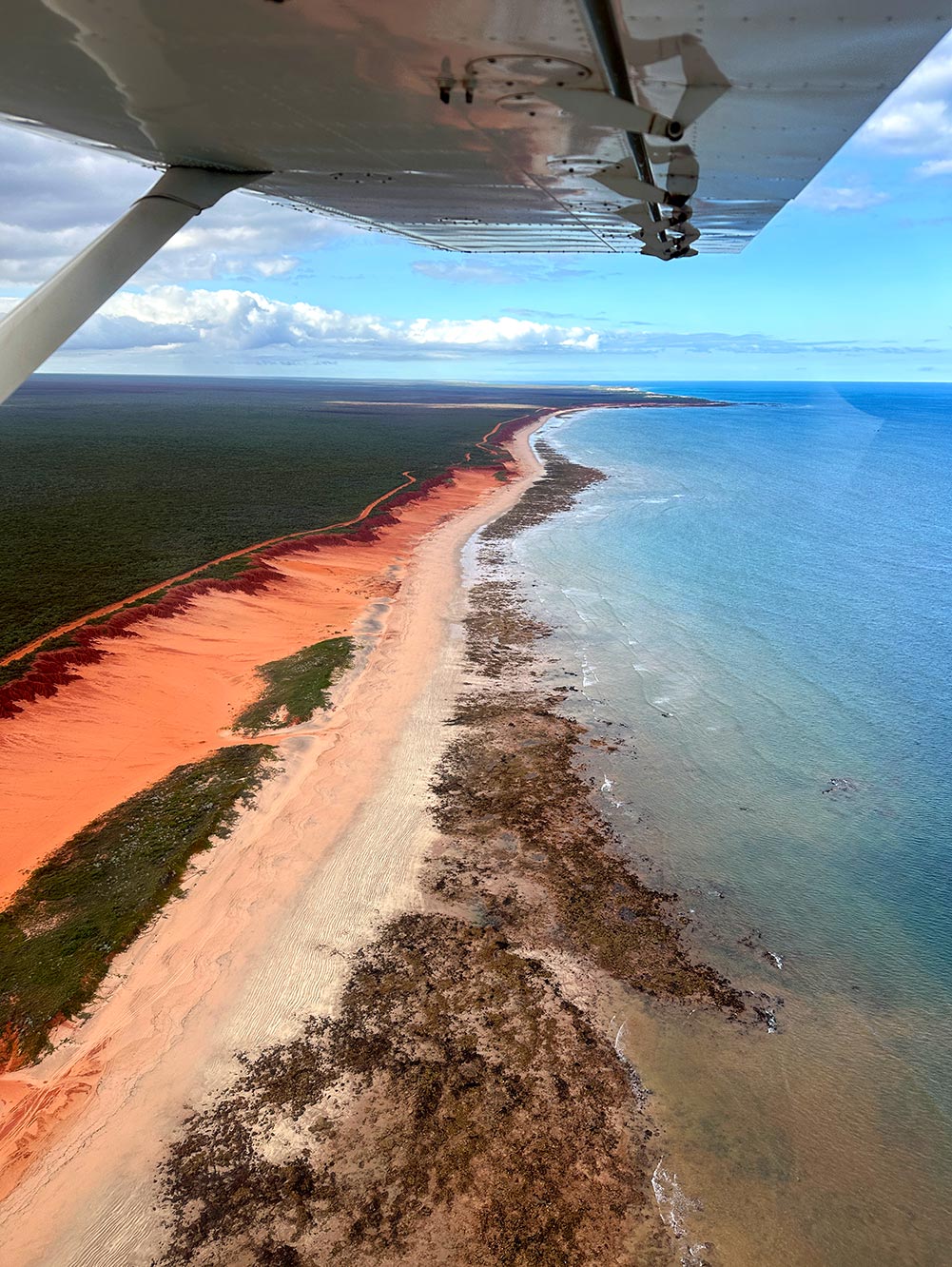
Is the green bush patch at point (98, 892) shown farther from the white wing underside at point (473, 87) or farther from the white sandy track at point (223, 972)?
the white wing underside at point (473, 87)

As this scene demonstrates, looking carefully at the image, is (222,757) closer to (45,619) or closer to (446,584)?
(45,619)

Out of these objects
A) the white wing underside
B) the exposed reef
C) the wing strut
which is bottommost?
the exposed reef

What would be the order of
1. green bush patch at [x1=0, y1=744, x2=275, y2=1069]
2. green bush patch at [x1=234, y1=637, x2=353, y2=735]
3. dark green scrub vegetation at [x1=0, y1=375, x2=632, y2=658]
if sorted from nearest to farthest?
green bush patch at [x1=0, y1=744, x2=275, y2=1069]
green bush patch at [x1=234, y1=637, x2=353, y2=735]
dark green scrub vegetation at [x1=0, y1=375, x2=632, y2=658]

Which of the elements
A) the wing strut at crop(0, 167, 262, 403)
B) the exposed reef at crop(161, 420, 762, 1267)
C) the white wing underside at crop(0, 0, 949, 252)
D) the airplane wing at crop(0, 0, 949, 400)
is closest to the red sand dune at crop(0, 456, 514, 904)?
the exposed reef at crop(161, 420, 762, 1267)

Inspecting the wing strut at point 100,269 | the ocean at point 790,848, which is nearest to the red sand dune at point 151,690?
the ocean at point 790,848

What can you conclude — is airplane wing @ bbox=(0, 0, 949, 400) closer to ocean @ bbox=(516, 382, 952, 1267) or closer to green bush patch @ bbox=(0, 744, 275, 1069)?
green bush patch @ bbox=(0, 744, 275, 1069)

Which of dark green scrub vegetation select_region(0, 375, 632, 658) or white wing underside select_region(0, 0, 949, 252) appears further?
dark green scrub vegetation select_region(0, 375, 632, 658)

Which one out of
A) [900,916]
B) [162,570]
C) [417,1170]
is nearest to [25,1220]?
[417,1170]

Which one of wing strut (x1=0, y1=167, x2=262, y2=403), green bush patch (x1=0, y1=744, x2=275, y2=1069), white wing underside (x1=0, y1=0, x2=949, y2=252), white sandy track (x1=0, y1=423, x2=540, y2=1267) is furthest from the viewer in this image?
green bush patch (x1=0, y1=744, x2=275, y2=1069)
